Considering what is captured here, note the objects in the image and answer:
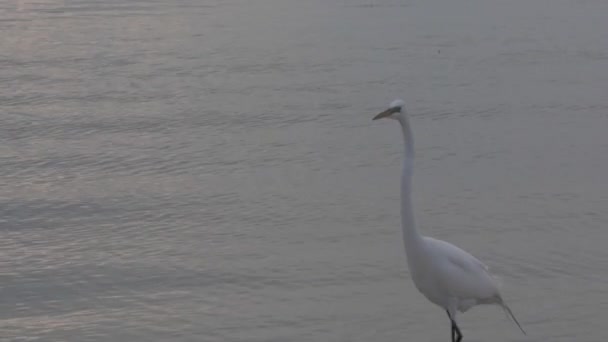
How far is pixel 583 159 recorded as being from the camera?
1218cm

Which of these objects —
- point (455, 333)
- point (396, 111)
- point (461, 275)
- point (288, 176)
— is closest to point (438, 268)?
point (461, 275)

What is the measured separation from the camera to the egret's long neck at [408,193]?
704 centimetres

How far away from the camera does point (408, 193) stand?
23.0 ft

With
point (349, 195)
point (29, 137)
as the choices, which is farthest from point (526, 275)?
point (29, 137)

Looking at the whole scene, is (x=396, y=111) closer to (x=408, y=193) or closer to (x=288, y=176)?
(x=408, y=193)

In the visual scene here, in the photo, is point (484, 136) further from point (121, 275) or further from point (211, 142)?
point (121, 275)

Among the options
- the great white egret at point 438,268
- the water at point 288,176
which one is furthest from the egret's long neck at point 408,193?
the water at point 288,176

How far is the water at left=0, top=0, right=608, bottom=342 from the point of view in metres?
8.17

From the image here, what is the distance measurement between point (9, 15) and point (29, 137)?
9.84 m

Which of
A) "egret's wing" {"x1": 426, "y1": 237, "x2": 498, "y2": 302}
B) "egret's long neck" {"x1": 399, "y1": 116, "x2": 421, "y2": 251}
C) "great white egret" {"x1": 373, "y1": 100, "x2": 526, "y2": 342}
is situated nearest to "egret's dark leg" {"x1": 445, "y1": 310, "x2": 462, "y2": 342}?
"great white egret" {"x1": 373, "y1": 100, "x2": 526, "y2": 342}

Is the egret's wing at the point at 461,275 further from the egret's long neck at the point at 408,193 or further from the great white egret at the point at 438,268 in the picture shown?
the egret's long neck at the point at 408,193

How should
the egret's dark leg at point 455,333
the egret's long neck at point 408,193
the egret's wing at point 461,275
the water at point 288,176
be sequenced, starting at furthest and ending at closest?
1. the water at point 288,176
2. the egret's dark leg at point 455,333
3. the egret's wing at point 461,275
4. the egret's long neck at point 408,193

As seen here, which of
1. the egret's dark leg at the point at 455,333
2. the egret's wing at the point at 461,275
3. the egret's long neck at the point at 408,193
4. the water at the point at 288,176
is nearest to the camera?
the egret's long neck at the point at 408,193

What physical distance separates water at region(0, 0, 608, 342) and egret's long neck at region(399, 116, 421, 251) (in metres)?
0.86
